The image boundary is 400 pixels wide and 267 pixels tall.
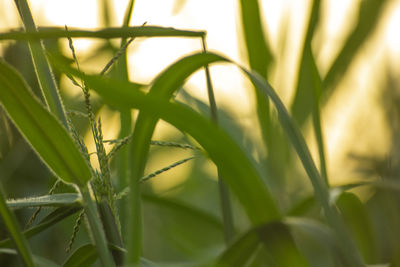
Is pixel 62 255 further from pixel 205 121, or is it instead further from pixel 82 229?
pixel 205 121

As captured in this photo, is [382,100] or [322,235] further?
[382,100]

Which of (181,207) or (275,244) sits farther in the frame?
(181,207)

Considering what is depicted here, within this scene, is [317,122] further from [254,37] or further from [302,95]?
[302,95]

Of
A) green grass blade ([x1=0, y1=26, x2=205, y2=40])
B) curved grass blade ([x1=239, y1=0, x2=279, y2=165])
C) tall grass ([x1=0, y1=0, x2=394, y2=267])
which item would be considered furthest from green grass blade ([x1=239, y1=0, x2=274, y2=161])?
green grass blade ([x1=0, y1=26, x2=205, y2=40])

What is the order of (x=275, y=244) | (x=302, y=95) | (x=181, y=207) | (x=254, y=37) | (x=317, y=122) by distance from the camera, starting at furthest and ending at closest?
(x=302, y=95), (x=181, y=207), (x=254, y=37), (x=317, y=122), (x=275, y=244)

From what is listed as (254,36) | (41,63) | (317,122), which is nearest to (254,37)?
(254,36)

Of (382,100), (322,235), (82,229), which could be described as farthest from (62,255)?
(322,235)
